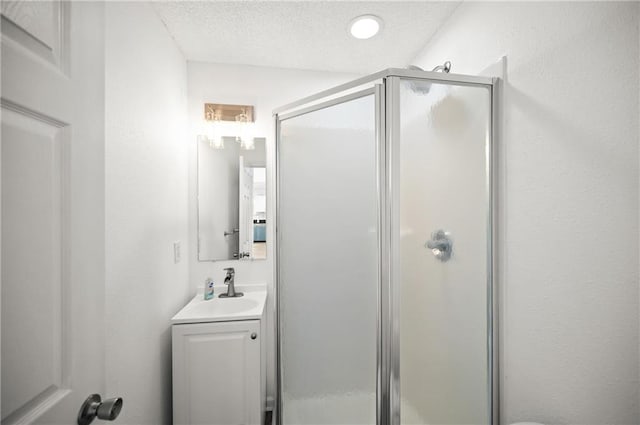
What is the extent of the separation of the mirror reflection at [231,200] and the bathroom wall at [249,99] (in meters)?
0.05

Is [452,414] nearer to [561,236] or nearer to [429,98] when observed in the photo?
[561,236]

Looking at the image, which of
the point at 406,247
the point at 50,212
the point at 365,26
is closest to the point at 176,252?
the point at 50,212

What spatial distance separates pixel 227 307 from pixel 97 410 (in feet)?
3.93

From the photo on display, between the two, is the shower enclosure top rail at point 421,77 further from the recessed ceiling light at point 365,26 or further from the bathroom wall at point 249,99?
the bathroom wall at point 249,99

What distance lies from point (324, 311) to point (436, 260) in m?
0.56

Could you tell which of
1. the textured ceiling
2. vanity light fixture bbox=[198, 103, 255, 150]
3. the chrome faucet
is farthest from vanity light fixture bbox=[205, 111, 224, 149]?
the chrome faucet

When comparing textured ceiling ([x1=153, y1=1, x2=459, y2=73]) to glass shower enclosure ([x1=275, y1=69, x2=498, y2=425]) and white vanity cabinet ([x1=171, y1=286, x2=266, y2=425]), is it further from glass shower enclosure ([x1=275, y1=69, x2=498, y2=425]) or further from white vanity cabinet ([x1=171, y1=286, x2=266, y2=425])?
white vanity cabinet ([x1=171, y1=286, x2=266, y2=425])

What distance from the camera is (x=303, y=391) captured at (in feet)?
4.28

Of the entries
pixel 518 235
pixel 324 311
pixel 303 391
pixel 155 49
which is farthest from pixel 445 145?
pixel 155 49

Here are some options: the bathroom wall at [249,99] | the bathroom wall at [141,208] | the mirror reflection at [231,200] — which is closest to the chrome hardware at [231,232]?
the mirror reflection at [231,200]

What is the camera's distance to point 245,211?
76.3 inches

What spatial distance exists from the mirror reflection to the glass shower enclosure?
2.76 ft

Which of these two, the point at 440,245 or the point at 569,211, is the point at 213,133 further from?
the point at 569,211

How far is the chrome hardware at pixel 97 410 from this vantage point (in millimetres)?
581
